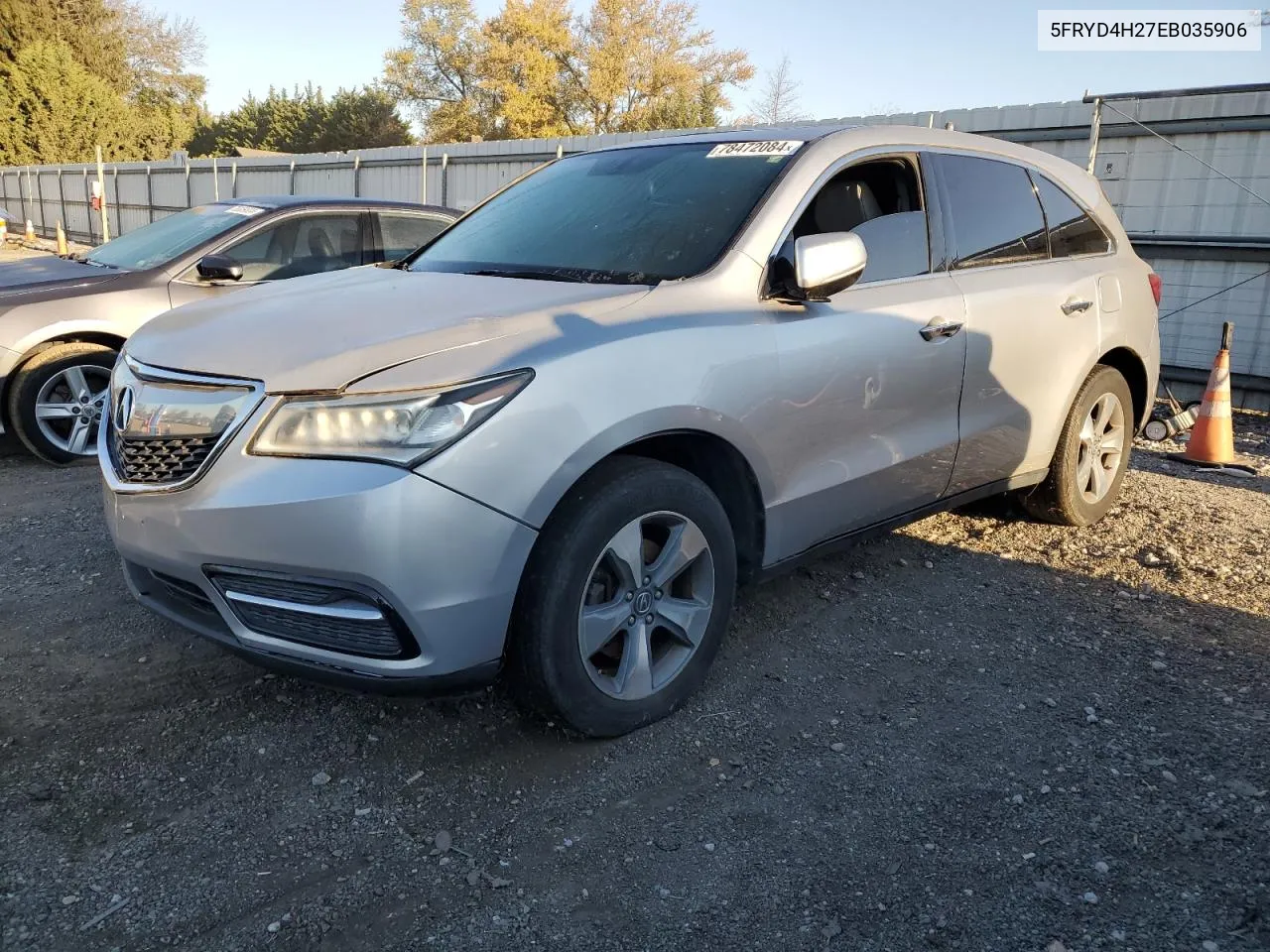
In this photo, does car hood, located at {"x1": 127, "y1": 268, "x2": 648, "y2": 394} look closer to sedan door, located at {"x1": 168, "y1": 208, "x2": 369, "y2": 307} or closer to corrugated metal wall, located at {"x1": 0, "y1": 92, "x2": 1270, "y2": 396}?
sedan door, located at {"x1": 168, "y1": 208, "x2": 369, "y2": 307}

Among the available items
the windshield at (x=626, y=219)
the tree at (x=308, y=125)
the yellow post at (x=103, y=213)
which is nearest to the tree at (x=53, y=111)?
the tree at (x=308, y=125)

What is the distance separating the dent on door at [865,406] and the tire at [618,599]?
1.21 feet

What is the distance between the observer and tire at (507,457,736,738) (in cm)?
260

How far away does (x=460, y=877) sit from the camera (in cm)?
238

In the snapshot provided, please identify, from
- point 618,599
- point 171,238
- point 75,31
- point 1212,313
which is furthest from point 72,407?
point 75,31

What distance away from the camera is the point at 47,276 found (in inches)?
238

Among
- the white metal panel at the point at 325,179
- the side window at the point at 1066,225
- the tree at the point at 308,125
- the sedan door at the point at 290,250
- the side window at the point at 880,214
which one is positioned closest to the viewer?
the side window at the point at 880,214

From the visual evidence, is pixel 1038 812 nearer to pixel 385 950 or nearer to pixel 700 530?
pixel 700 530

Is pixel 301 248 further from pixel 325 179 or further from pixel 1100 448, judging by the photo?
pixel 325 179

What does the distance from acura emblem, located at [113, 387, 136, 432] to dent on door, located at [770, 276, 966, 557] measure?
6.23ft

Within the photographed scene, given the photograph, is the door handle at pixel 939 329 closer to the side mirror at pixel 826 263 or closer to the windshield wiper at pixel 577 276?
the side mirror at pixel 826 263

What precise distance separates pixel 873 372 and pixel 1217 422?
4.32 meters

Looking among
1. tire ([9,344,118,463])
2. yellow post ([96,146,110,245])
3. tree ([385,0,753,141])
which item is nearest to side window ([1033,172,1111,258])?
tire ([9,344,118,463])

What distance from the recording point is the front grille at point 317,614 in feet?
7.97
